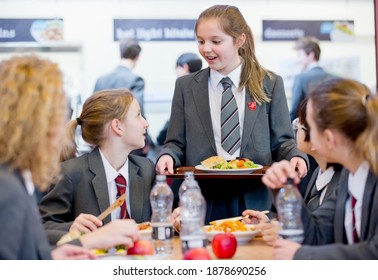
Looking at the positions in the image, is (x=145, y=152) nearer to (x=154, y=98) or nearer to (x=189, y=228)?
(x=154, y=98)

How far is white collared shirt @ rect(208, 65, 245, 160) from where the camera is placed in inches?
141

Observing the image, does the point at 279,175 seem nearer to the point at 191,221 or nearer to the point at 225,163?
the point at 191,221

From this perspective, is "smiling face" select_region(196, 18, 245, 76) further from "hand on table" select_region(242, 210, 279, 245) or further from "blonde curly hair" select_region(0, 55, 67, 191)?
"blonde curly hair" select_region(0, 55, 67, 191)

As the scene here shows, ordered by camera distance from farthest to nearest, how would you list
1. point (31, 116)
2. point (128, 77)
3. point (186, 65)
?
point (186, 65) → point (128, 77) → point (31, 116)

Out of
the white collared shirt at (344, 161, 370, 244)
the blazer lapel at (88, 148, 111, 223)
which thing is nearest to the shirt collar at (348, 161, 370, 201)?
the white collared shirt at (344, 161, 370, 244)

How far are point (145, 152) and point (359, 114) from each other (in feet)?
16.7

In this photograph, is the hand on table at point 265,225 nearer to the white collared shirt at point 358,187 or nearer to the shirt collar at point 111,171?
the white collared shirt at point 358,187

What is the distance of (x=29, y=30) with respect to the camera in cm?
727

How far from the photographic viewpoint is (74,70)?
24.0 feet

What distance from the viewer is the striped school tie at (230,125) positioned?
3.55m

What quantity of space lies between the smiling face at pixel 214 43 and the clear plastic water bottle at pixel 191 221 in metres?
1.08

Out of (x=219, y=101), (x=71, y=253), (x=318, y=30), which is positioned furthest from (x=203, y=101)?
(x=318, y=30)

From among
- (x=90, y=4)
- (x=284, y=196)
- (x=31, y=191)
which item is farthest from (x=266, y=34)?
(x=31, y=191)

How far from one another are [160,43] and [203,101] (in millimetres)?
3897
